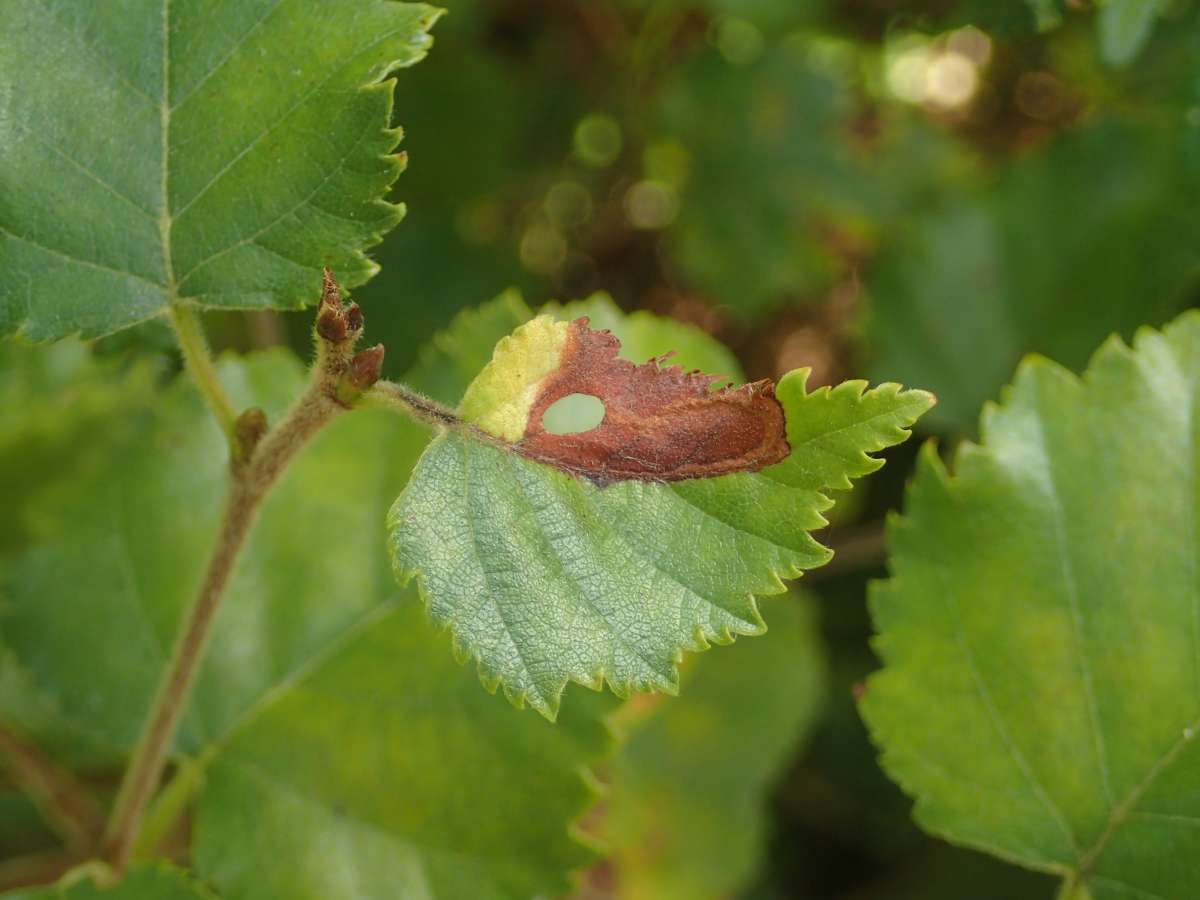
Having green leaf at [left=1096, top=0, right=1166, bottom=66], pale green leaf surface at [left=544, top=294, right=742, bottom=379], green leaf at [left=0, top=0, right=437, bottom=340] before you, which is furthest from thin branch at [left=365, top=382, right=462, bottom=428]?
green leaf at [left=1096, top=0, right=1166, bottom=66]

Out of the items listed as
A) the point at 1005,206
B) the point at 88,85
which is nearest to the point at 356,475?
the point at 88,85

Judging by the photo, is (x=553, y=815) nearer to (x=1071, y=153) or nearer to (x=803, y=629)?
(x=803, y=629)

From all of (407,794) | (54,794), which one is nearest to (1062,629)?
(407,794)

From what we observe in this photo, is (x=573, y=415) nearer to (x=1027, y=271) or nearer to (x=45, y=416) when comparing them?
(x=45, y=416)

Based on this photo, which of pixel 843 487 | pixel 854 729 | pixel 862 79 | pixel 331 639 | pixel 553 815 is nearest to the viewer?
pixel 843 487

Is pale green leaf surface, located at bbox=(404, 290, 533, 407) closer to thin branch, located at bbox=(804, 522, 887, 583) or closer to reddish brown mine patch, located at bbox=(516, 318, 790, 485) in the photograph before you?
reddish brown mine patch, located at bbox=(516, 318, 790, 485)

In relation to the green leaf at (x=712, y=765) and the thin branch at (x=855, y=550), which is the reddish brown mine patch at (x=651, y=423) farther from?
the thin branch at (x=855, y=550)

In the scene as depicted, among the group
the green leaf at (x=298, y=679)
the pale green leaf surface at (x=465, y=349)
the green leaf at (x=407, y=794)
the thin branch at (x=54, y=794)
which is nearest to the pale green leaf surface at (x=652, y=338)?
the pale green leaf surface at (x=465, y=349)
